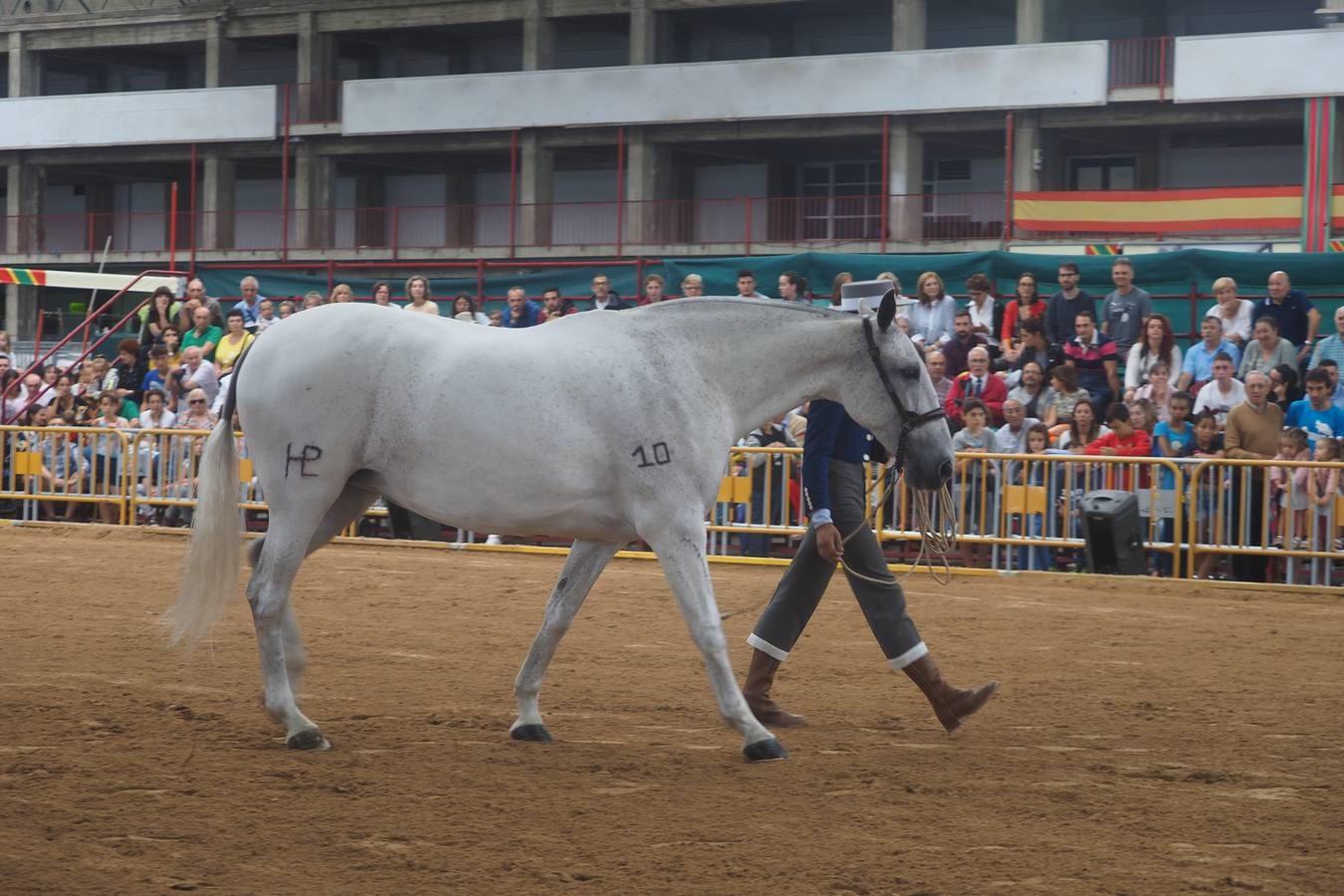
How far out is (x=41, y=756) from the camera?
6.76 m

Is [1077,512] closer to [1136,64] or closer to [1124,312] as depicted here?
[1124,312]

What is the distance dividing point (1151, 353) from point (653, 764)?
1074 cm

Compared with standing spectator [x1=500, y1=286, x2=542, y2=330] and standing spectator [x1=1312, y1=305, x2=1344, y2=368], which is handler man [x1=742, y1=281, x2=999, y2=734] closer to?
standing spectator [x1=1312, y1=305, x2=1344, y2=368]

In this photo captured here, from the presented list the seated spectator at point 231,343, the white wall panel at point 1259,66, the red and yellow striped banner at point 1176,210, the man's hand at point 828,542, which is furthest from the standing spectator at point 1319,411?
the white wall panel at point 1259,66

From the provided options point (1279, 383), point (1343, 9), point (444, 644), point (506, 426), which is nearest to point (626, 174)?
point (1343, 9)

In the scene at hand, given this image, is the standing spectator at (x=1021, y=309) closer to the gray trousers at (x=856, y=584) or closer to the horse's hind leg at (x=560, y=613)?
the gray trousers at (x=856, y=584)

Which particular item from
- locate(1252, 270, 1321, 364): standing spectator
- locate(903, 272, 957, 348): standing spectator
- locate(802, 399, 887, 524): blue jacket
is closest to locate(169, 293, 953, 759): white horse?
locate(802, 399, 887, 524): blue jacket

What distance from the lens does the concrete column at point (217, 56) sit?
4842 centimetres

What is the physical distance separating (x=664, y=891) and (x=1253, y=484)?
34.9 ft

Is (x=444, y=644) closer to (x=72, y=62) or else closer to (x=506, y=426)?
(x=506, y=426)

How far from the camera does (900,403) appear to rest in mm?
7508

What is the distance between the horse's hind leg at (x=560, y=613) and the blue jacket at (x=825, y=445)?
1.04 meters

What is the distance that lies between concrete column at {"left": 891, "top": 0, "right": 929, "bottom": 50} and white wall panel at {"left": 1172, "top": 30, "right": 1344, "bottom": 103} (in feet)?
22.7

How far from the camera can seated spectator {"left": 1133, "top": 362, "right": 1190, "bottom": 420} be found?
15.7 metres
